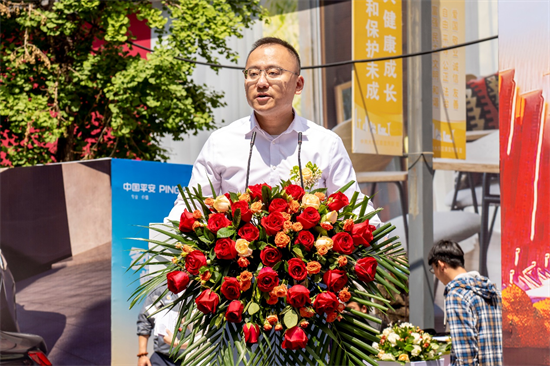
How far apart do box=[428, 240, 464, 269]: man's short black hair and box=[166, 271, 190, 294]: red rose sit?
10.0ft

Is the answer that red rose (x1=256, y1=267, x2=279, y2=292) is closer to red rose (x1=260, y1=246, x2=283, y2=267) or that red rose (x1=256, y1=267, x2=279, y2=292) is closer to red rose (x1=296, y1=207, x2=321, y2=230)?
red rose (x1=260, y1=246, x2=283, y2=267)

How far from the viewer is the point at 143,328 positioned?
5.05 metres

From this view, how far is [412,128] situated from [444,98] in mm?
729

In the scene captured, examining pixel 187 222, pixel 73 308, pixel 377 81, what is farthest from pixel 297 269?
pixel 377 81

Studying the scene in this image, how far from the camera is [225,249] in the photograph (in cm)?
177

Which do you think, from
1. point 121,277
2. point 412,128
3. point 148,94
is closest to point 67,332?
point 121,277

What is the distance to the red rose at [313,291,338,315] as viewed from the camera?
67.6 inches

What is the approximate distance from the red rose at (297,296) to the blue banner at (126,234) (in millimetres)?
3489

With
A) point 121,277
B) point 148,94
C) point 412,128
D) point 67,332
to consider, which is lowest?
point 67,332

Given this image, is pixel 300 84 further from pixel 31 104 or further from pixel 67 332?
pixel 31 104

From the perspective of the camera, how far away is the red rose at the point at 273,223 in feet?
5.87

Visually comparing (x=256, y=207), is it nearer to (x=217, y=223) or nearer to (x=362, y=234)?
(x=217, y=223)

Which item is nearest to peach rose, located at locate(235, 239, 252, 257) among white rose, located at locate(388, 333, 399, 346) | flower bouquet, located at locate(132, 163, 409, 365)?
flower bouquet, located at locate(132, 163, 409, 365)

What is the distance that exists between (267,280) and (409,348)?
123 inches
